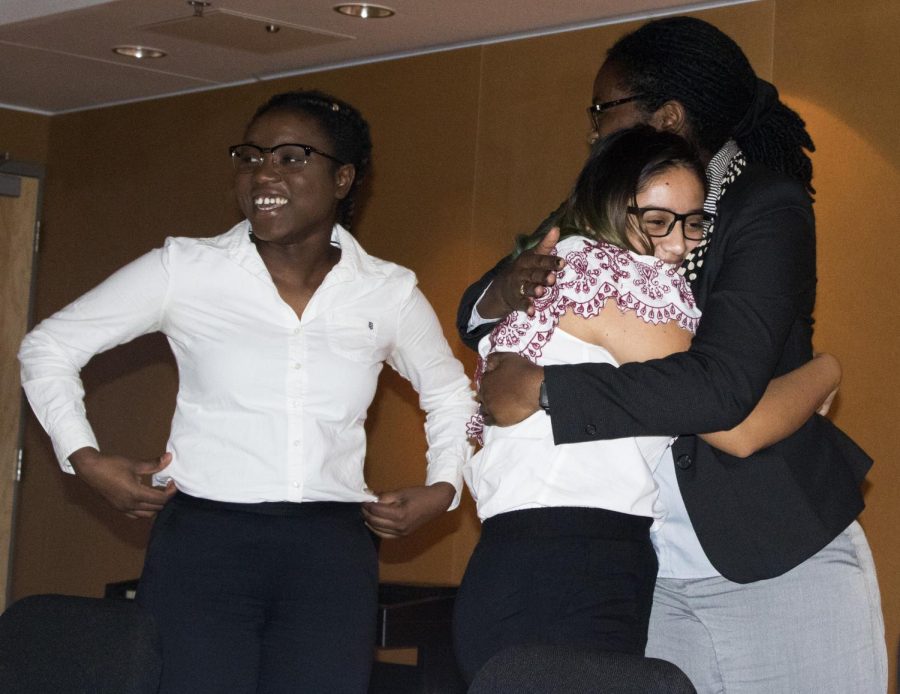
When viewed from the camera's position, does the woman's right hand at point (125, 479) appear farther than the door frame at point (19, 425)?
No

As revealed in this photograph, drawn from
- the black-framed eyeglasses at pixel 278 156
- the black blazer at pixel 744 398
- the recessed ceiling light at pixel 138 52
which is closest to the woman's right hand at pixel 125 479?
the black-framed eyeglasses at pixel 278 156

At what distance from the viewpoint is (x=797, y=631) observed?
1.93 meters

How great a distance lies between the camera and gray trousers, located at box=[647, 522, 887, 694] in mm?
1931

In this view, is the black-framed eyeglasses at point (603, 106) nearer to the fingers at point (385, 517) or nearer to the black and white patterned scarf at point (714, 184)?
the black and white patterned scarf at point (714, 184)

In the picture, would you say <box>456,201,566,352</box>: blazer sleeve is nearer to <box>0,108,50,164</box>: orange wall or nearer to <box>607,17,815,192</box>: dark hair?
<box>607,17,815,192</box>: dark hair

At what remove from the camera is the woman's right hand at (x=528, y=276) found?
1.78 meters

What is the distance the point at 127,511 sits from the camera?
2.79m

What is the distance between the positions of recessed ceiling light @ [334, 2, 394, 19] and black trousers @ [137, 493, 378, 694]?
95.1 inches

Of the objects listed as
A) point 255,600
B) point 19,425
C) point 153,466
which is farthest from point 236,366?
point 19,425

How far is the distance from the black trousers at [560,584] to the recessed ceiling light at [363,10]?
10.6ft

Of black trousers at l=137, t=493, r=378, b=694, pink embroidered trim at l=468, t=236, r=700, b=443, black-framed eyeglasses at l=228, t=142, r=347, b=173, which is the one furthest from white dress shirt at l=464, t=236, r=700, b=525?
black-framed eyeglasses at l=228, t=142, r=347, b=173

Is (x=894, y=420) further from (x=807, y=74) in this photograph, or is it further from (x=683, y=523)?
(x=683, y=523)

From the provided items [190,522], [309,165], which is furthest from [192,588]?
[309,165]

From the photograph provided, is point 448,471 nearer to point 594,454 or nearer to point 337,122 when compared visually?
point 337,122
